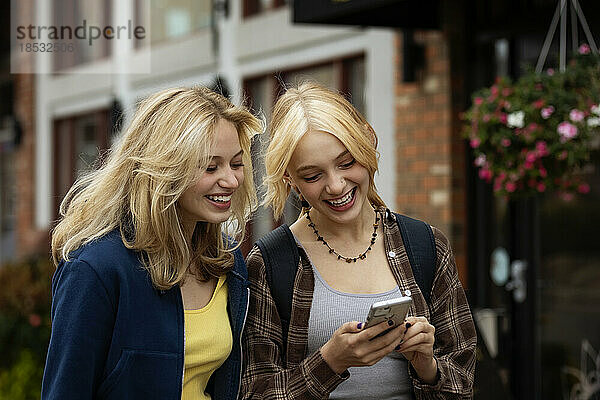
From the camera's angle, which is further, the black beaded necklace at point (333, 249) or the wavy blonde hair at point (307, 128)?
the black beaded necklace at point (333, 249)

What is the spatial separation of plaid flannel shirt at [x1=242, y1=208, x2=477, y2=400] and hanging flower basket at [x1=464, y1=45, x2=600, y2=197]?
192 cm

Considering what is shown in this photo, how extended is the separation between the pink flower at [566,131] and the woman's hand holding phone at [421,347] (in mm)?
2138

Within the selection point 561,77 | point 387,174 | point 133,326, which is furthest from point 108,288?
point 387,174

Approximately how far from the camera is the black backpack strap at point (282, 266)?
237cm

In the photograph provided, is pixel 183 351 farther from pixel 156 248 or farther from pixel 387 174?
pixel 387 174

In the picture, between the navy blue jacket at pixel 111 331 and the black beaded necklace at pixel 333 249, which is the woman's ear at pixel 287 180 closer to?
the black beaded necklace at pixel 333 249

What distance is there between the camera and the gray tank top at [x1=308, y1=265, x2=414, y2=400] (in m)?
2.34

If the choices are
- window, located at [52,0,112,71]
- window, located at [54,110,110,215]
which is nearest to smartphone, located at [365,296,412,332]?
window, located at [52,0,112,71]

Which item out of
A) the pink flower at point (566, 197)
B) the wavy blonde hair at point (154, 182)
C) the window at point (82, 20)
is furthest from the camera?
the window at point (82, 20)

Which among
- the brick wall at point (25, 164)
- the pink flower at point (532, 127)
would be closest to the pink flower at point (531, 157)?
the pink flower at point (532, 127)

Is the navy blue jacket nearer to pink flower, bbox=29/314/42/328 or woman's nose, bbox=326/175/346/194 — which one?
woman's nose, bbox=326/175/346/194

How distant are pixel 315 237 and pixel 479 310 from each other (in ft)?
11.3

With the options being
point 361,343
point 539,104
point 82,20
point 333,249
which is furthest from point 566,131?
point 82,20

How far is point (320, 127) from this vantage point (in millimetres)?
2328
